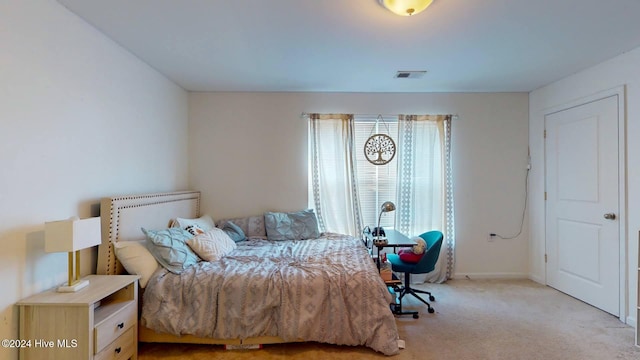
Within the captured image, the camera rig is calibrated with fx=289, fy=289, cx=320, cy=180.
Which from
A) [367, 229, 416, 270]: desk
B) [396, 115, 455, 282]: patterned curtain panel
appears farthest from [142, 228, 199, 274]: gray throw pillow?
[396, 115, 455, 282]: patterned curtain panel

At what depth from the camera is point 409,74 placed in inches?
126

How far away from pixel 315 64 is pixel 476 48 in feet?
4.86

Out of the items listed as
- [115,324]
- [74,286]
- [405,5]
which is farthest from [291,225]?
[405,5]

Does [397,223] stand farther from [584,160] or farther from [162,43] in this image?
[162,43]

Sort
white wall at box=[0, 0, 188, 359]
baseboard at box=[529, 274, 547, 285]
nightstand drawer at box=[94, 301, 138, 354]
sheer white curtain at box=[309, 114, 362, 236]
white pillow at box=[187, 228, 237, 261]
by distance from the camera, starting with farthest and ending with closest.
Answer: sheer white curtain at box=[309, 114, 362, 236], baseboard at box=[529, 274, 547, 285], white pillow at box=[187, 228, 237, 261], nightstand drawer at box=[94, 301, 138, 354], white wall at box=[0, 0, 188, 359]

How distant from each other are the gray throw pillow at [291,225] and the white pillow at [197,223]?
673 millimetres

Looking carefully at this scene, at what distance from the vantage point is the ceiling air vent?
3.15 m

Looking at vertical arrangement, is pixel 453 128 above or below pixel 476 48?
below

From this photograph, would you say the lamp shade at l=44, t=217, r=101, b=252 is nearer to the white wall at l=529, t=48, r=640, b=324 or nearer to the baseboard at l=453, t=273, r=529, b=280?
the baseboard at l=453, t=273, r=529, b=280

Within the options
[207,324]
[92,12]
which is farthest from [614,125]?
[92,12]

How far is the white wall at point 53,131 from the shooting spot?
161 centimetres

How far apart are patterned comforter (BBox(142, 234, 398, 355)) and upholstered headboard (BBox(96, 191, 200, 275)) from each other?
1.27 ft

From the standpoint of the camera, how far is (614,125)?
2826mm

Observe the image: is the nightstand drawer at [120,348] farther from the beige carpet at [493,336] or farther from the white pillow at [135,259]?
the white pillow at [135,259]
